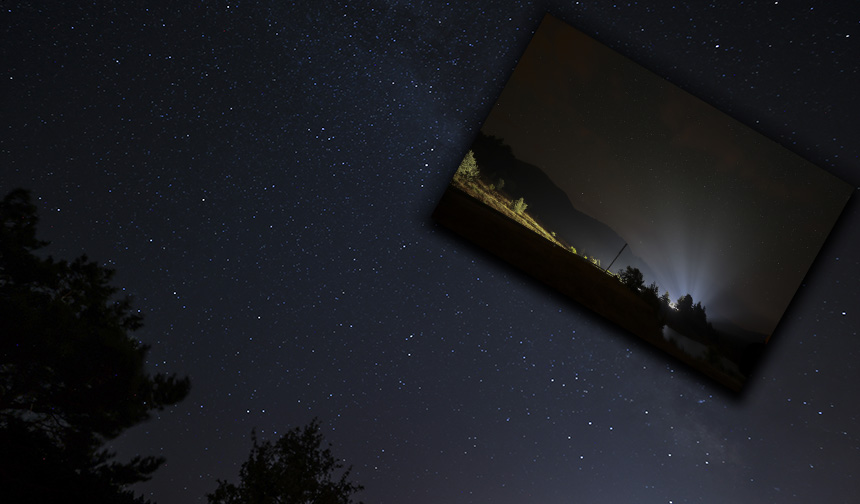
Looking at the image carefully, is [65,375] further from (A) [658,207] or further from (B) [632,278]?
(A) [658,207]

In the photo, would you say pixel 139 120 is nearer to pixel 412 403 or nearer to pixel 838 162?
pixel 412 403

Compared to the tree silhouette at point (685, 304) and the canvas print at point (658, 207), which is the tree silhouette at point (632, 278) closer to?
the canvas print at point (658, 207)

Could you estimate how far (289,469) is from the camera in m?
2.48

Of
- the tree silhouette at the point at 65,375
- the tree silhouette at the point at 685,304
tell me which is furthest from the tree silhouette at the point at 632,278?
the tree silhouette at the point at 65,375

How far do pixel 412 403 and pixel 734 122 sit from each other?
5.95 ft

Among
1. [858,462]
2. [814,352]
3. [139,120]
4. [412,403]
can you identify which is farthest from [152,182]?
[858,462]

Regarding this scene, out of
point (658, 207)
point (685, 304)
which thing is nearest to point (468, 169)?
point (658, 207)

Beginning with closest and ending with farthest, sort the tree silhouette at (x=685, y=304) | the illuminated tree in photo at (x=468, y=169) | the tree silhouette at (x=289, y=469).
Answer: the tree silhouette at (x=685, y=304), the illuminated tree in photo at (x=468, y=169), the tree silhouette at (x=289, y=469)

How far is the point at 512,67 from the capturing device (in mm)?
2465

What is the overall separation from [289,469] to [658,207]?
76.0 inches

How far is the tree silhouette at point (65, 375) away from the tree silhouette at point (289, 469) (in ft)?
1.30

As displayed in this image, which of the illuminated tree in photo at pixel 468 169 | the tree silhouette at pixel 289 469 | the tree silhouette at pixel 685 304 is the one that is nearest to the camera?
the tree silhouette at pixel 685 304

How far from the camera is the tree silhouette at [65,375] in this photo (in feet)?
8.13

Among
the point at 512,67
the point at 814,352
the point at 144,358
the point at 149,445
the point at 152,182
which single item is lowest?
the point at 149,445
